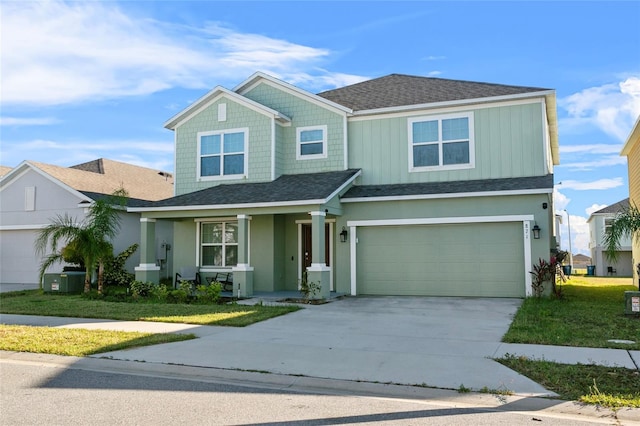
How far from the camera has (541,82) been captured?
17.2 meters

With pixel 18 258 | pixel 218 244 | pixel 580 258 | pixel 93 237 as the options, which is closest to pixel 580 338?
pixel 218 244

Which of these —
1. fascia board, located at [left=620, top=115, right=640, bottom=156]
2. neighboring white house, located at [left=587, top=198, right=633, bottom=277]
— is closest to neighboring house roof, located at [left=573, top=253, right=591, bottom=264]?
neighboring white house, located at [left=587, top=198, right=633, bottom=277]

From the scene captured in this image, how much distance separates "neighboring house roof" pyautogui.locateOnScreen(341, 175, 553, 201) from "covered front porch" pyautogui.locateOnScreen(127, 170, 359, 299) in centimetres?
68

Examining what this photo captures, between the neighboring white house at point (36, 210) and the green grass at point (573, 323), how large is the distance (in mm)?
16003

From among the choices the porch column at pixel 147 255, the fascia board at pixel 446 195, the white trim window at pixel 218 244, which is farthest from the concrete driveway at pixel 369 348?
the porch column at pixel 147 255

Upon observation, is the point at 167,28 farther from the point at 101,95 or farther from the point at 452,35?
the point at 452,35

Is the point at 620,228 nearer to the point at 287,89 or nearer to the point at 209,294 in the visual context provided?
the point at 209,294

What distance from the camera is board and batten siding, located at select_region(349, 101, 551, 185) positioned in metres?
16.5

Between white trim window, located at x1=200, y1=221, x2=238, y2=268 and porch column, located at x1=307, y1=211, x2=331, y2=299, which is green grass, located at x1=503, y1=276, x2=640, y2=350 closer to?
porch column, located at x1=307, y1=211, x2=331, y2=299

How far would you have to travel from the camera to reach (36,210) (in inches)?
894

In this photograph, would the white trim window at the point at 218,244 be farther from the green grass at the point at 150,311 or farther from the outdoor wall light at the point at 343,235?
the green grass at the point at 150,311

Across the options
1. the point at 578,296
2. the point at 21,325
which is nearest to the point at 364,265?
the point at 578,296

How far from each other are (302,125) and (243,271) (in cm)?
591

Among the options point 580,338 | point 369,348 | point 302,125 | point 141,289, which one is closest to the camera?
point 369,348
